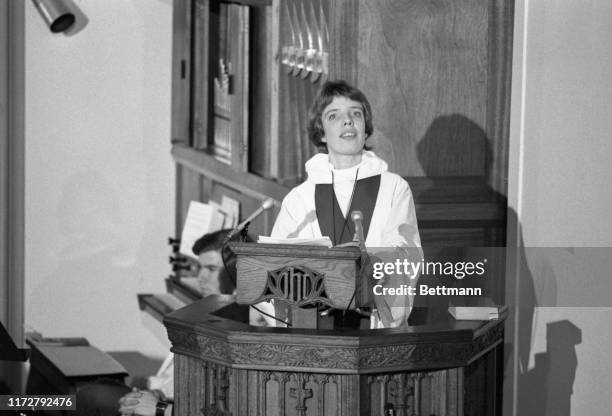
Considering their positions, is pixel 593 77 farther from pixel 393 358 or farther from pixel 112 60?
pixel 112 60

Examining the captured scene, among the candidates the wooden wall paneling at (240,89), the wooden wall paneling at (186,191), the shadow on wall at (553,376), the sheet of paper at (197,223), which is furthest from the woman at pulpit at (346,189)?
the wooden wall paneling at (186,191)

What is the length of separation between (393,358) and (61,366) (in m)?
2.64

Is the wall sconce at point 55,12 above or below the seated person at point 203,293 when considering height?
above

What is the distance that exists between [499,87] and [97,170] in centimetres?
365

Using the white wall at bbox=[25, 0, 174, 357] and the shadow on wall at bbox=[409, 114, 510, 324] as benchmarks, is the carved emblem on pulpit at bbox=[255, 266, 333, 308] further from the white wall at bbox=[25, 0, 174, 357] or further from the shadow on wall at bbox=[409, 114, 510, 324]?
the white wall at bbox=[25, 0, 174, 357]

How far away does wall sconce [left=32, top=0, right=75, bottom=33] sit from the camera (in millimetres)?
7934

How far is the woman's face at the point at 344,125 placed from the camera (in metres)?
4.67

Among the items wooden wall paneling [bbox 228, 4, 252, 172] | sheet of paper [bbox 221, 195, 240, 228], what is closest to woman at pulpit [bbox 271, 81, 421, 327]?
wooden wall paneling [bbox 228, 4, 252, 172]

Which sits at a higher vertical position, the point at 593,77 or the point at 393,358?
the point at 593,77

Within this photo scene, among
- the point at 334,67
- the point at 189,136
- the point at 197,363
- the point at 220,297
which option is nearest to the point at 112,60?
the point at 189,136

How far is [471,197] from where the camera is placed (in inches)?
221

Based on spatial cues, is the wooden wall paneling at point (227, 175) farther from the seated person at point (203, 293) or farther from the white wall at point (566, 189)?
the white wall at point (566, 189)

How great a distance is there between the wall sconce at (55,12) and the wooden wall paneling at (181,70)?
0.69 meters

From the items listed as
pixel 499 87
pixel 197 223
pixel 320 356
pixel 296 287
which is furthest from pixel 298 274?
pixel 197 223
